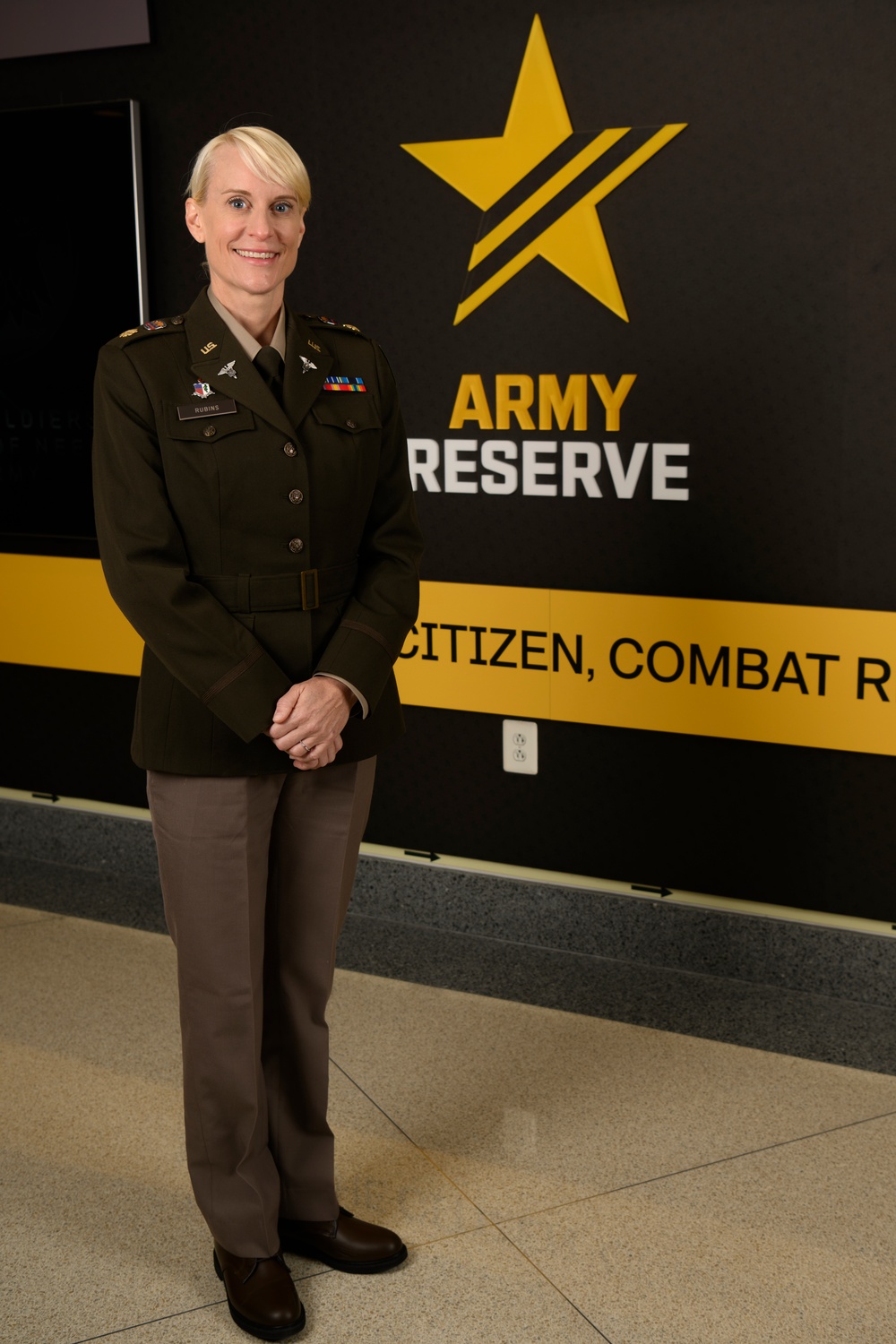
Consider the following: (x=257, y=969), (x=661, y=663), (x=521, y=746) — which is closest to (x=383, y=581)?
(x=257, y=969)

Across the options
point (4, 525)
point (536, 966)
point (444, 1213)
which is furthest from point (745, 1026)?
point (4, 525)

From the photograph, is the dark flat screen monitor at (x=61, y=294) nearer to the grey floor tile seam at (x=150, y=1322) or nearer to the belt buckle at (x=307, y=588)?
the belt buckle at (x=307, y=588)

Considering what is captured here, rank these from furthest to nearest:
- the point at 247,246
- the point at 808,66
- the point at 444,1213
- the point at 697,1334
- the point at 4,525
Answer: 1. the point at 4,525
2. the point at 808,66
3. the point at 444,1213
4. the point at 697,1334
5. the point at 247,246

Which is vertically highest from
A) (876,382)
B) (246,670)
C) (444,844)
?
(876,382)

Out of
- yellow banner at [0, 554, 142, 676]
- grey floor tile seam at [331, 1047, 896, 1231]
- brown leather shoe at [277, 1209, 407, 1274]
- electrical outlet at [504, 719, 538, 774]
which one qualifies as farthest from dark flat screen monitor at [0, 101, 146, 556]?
brown leather shoe at [277, 1209, 407, 1274]

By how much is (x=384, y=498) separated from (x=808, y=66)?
4.82ft

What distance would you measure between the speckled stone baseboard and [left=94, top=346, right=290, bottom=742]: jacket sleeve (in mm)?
1606

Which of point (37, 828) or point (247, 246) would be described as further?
point (37, 828)

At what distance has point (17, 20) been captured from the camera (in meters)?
3.63

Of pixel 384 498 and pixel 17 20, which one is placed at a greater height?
pixel 17 20

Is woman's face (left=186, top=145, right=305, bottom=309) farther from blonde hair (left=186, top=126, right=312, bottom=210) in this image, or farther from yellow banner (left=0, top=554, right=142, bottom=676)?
yellow banner (left=0, top=554, right=142, bottom=676)

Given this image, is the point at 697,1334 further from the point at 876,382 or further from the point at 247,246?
the point at 876,382

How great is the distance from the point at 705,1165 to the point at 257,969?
0.96 m

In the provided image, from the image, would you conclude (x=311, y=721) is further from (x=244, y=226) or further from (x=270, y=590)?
(x=244, y=226)
